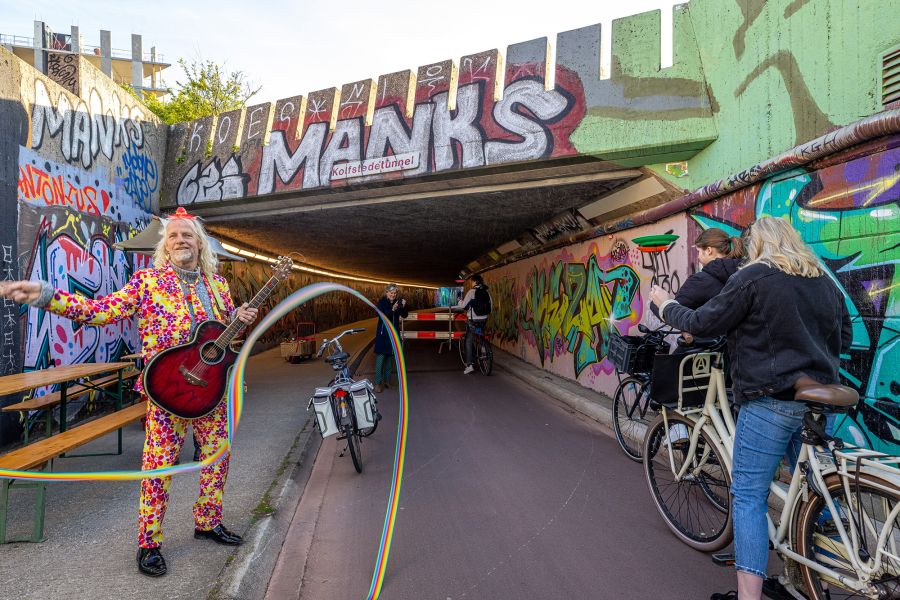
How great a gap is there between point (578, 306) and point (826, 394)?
22.5 feet

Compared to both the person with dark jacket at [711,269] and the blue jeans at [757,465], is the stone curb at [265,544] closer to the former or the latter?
the blue jeans at [757,465]

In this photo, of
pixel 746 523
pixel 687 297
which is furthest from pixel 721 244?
pixel 746 523

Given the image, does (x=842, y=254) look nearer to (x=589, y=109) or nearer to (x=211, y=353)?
(x=589, y=109)

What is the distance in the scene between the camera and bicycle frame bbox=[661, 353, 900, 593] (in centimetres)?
203

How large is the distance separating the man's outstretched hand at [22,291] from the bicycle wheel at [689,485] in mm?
3741

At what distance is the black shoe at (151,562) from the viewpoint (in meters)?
2.74

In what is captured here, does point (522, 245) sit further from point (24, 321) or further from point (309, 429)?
point (24, 321)

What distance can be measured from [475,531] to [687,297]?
2.30 metres

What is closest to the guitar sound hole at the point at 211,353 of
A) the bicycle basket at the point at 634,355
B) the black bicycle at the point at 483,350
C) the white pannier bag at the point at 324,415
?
the white pannier bag at the point at 324,415

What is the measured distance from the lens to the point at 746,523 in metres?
2.40

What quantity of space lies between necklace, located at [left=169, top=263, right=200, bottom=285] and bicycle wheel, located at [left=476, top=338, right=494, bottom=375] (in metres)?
8.24

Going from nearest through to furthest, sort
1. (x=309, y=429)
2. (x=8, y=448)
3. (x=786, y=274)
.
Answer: (x=786, y=274) → (x=8, y=448) → (x=309, y=429)

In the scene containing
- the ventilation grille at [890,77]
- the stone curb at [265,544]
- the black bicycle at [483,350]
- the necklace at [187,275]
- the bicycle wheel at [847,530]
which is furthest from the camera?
the black bicycle at [483,350]

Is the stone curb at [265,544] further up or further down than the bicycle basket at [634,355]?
further down
